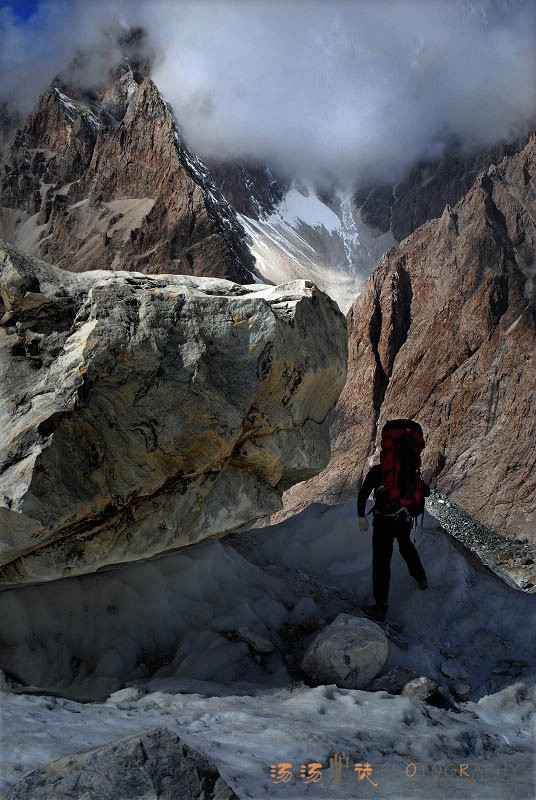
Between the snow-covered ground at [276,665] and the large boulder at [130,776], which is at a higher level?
the large boulder at [130,776]

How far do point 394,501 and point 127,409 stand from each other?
103 inches

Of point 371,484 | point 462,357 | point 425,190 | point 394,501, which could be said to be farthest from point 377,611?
point 425,190

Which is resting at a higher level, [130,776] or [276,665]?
[130,776]

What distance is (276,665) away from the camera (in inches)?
207

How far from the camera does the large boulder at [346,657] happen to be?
4.98m

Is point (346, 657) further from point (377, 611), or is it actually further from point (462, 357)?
point (462, 357)

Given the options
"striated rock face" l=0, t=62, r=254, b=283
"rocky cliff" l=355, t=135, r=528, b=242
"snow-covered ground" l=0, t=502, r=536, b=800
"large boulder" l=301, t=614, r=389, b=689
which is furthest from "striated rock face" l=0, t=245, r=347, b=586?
"rocky cliff" l=355, t=135, r=528, b=242

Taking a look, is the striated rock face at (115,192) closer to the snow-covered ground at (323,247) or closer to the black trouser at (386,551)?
the snow-covered ground at (323,247)

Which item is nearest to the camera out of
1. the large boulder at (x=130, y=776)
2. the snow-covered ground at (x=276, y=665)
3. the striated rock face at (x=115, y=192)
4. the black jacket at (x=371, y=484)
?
the large boulder at (x=130, y=776)

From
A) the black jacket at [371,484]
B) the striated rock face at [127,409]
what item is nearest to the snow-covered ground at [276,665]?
the striated rock face at [127,409]

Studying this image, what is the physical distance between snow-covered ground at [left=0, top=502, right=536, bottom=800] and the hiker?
29 cm

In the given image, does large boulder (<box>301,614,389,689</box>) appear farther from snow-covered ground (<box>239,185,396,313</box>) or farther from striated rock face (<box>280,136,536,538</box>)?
snow-covered ground (<box>239,185,396,313</box>)

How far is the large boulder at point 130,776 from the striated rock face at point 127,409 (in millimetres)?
1915

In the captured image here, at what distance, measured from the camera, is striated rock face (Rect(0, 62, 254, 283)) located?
181 feet
